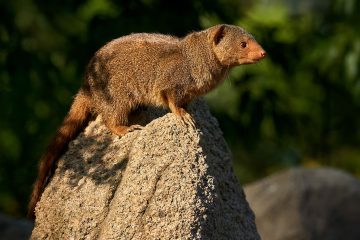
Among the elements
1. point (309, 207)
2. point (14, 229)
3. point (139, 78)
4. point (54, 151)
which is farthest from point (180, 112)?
point (309, 207)

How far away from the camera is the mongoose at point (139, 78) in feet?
20.3

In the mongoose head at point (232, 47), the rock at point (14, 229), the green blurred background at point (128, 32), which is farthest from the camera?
the green blurred background at point (128, 32)

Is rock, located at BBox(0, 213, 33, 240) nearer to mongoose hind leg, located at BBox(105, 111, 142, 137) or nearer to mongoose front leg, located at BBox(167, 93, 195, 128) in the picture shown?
mongoose hind leg, located at BBox(105, 111, 142, 137)

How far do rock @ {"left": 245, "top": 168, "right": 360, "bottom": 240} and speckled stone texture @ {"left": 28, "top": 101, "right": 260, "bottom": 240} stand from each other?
14.3 feet

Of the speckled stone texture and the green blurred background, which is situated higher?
the green blurred background

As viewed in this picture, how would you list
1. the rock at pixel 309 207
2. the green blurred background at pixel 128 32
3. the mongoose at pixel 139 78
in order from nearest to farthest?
1. the mongoose at pixel 139 78
2. the green blurred background at pixel 128 32
3. the rock at pixel 309 207

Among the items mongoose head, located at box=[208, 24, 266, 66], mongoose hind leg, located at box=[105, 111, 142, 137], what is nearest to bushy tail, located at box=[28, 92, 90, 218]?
mongoose hind leg, located at box=[105, 111, 142, 137]

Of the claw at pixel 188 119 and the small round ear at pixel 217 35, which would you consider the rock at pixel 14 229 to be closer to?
the small round ear at pixel 217 35

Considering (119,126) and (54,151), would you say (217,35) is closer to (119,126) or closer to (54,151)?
(119,126)

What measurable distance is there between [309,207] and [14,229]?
111 inches

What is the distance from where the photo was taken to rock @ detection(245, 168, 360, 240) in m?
10.5

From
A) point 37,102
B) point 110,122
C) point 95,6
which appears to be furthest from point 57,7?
point 110,122

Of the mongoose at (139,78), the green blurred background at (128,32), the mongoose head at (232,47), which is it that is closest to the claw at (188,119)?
the mongoose at (139,78)

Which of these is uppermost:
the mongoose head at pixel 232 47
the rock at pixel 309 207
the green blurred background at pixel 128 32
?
the green blurred background at pixel 128 32
